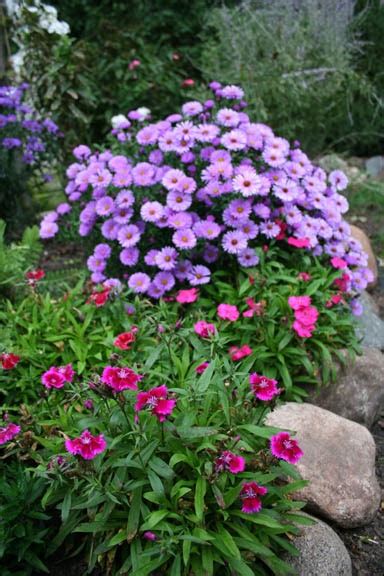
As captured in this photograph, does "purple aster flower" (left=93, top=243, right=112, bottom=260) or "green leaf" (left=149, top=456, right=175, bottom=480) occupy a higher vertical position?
"green leaf" (left=149, top=456, right=175, bottom=480)

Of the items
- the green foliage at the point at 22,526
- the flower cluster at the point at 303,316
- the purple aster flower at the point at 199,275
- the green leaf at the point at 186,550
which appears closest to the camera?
the green leaf at the point at 186,550

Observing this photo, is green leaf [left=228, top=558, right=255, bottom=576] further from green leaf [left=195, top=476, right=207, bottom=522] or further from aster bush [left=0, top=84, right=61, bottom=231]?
aster bush [left=0, top=84, right=61, bottom=231]

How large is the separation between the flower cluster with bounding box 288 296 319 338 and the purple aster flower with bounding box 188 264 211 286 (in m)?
0.45

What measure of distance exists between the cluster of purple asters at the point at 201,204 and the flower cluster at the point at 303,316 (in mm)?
407

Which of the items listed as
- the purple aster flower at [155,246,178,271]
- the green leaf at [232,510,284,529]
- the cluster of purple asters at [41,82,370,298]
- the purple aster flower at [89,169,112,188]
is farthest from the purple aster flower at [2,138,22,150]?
the green leaf at [232,510,284,529]

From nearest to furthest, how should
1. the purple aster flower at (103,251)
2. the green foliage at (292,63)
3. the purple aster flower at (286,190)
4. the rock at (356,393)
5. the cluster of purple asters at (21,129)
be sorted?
the rock at (356,393), the purple aster flower at (286,190), the purple aster flower at (103,251), the cluster of purple asters at (21,129), the green foliage at (292,63)

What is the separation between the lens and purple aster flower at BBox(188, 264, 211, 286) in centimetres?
299

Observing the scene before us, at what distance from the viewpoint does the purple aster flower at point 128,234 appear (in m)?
3.06

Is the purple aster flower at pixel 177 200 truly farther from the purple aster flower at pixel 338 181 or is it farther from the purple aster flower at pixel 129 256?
the purple aster flower at pixel 338 181

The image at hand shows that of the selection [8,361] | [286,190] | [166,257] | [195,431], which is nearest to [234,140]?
[286,190]

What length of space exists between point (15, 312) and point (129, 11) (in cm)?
524

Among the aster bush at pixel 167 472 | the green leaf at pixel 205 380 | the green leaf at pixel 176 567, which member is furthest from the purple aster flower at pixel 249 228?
the green leaf at pixel 176 567

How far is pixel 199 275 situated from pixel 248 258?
27 centimetres

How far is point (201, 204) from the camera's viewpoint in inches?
128
